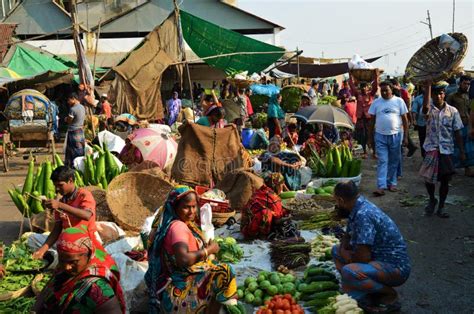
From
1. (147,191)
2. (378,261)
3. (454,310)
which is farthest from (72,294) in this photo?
(147,191)

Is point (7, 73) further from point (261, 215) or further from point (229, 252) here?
point (229, 252)

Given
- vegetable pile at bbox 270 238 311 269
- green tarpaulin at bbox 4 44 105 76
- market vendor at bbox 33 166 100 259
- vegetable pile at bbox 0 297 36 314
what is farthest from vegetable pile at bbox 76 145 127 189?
green tarpaulin at bbox 4 44 105 76

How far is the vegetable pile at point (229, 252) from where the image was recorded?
5.54 m

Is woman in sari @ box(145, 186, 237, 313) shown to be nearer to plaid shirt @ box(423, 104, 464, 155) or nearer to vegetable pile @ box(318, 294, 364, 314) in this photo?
vegetable pile @ box(318, 294, 364, 314)

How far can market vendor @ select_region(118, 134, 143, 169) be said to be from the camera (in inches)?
342

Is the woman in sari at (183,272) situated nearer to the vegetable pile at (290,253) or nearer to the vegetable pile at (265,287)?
the vegetable pile at (265,287)

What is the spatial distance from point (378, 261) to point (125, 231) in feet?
11.2

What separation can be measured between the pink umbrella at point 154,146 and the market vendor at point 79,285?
18.4 ft

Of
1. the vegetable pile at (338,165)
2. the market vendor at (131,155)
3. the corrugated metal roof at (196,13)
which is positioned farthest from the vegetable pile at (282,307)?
the corrugated metal roof at (196,13)

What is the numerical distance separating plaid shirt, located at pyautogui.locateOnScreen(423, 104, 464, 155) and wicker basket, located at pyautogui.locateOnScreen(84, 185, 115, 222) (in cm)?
447

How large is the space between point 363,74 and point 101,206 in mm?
7326

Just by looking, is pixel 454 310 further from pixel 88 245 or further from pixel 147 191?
pixel 147 191

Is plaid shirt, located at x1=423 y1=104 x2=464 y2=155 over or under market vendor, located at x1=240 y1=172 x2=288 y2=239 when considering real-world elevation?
over

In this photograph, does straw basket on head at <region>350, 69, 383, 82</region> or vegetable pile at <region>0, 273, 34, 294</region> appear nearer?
vegetable pile at <region>0, 273, 34, 294</region>
